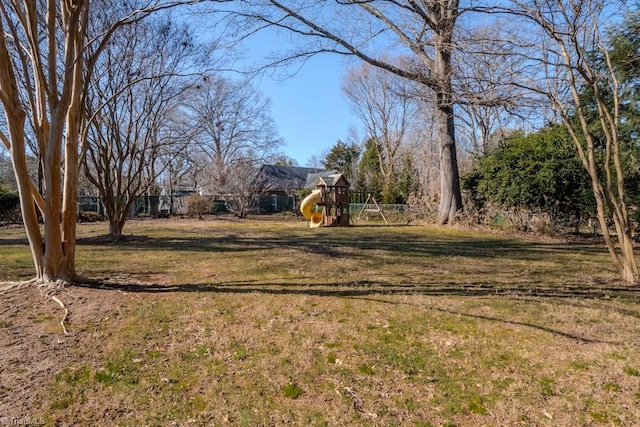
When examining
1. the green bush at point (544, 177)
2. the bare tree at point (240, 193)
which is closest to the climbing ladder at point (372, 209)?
the green bush at point (544, 177)

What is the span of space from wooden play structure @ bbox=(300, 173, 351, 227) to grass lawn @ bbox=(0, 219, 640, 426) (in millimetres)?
11918

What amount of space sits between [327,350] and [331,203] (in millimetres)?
14991

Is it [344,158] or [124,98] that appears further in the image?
[344,158]

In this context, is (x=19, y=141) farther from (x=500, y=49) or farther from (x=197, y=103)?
Answer: (x=197, y=103)

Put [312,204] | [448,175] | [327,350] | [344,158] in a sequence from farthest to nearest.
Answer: [344,158] < [312,204] < [448,175] < [327,350]

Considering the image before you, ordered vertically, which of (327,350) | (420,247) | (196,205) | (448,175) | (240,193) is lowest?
(327,350)

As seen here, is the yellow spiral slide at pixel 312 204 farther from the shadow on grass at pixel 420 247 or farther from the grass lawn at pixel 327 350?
the grass lawn at pixel 327 350

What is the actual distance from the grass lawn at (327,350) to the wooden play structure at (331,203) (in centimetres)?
1192

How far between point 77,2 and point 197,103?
29.2 metres

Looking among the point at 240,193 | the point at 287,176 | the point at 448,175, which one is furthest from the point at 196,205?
the point at 287,176

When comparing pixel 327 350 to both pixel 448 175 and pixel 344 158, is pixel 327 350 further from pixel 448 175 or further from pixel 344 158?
pixel 344 158

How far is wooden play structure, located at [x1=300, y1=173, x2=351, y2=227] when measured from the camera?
58.6ft

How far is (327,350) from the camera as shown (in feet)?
10.0

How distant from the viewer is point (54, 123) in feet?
15.1
